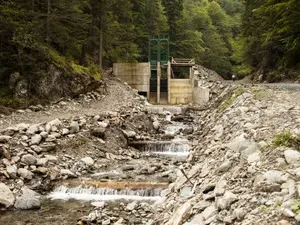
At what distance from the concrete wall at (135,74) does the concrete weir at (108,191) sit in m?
19.9

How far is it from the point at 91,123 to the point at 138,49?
824 inches

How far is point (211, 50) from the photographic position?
46.6 meters

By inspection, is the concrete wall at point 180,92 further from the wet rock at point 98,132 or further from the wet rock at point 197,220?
the wet rock at point 197,220

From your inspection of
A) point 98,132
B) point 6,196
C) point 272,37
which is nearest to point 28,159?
point 6,196

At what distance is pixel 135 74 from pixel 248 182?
2544 cm

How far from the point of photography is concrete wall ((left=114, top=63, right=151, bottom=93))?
29797mm

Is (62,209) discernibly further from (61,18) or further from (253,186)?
(61,18)

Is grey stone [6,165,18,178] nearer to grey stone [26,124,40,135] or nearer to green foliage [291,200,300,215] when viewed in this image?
grey stone [26,124,40,135]

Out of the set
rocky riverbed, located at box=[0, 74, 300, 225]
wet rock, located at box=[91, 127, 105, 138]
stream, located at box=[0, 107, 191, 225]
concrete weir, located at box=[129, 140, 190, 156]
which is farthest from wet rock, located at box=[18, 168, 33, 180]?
concrete weir, located at box=[129, 140, 190, 156]

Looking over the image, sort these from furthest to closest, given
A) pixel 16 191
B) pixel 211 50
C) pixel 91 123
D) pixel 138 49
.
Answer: pixel 211 50 < pixel 138 49 < pixel 91 123 < pixel 16 191

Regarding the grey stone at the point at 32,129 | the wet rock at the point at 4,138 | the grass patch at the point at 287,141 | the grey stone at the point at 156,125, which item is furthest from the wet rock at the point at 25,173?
the grey stone at the point at 156,125

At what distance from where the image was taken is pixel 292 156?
5.09 m

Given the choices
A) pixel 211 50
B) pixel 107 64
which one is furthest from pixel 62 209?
pixel 211 50

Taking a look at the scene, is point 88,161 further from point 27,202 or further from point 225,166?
point 225,166
